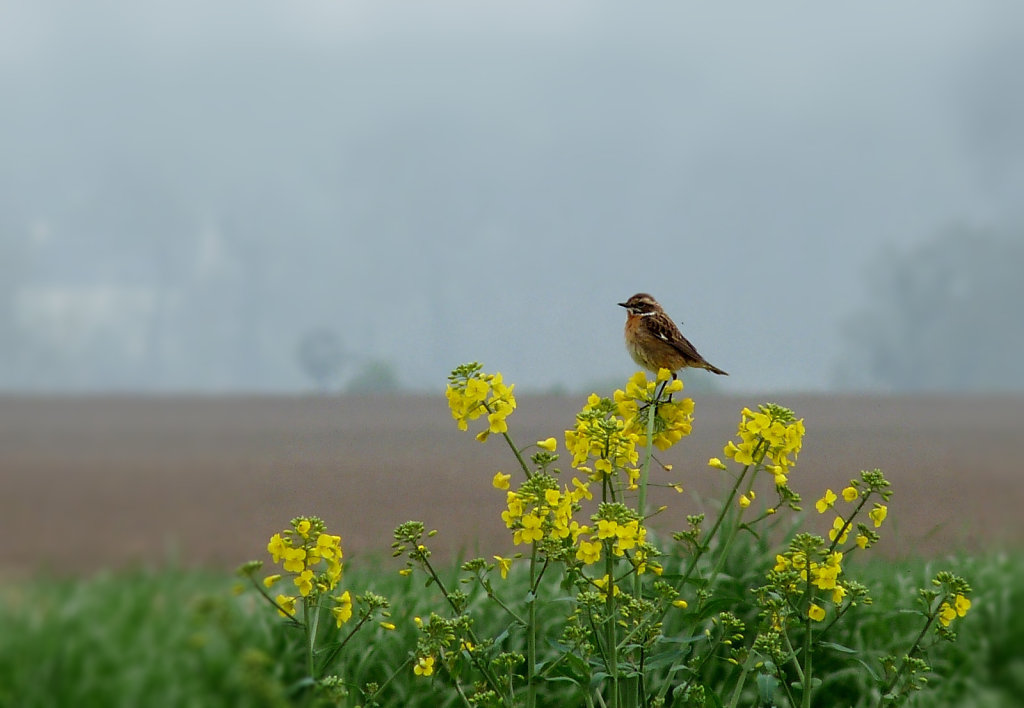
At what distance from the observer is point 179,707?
2250 millimetres

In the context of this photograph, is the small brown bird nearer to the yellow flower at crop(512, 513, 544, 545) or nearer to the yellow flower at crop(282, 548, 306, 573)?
the yellow flower at crop(512, 513, 544, 545)

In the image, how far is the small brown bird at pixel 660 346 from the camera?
337 cm

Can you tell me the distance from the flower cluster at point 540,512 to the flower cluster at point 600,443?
146mm

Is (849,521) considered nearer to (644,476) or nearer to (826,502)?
(826,502)

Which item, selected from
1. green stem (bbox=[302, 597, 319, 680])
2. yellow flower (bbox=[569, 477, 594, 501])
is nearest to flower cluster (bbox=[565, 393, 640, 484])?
yellow flower (bbox=[569, 477, 594, 501])

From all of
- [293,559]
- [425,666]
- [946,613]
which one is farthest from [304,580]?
[946,613]

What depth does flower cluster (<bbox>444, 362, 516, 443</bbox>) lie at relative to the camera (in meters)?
2.65

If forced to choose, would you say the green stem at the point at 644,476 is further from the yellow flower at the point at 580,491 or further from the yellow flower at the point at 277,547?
the yellow flower at the point at 277,547

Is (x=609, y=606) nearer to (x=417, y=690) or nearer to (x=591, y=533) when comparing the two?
(x=591, y=533)

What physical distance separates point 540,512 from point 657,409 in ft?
2.10

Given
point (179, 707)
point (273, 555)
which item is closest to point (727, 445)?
point (273, 555)

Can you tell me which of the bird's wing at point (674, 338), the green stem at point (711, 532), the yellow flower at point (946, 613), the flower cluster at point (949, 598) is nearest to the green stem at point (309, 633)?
the green stem at point (711, 532)

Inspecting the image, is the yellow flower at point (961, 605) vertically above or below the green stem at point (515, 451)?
below

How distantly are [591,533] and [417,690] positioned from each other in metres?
1.17
